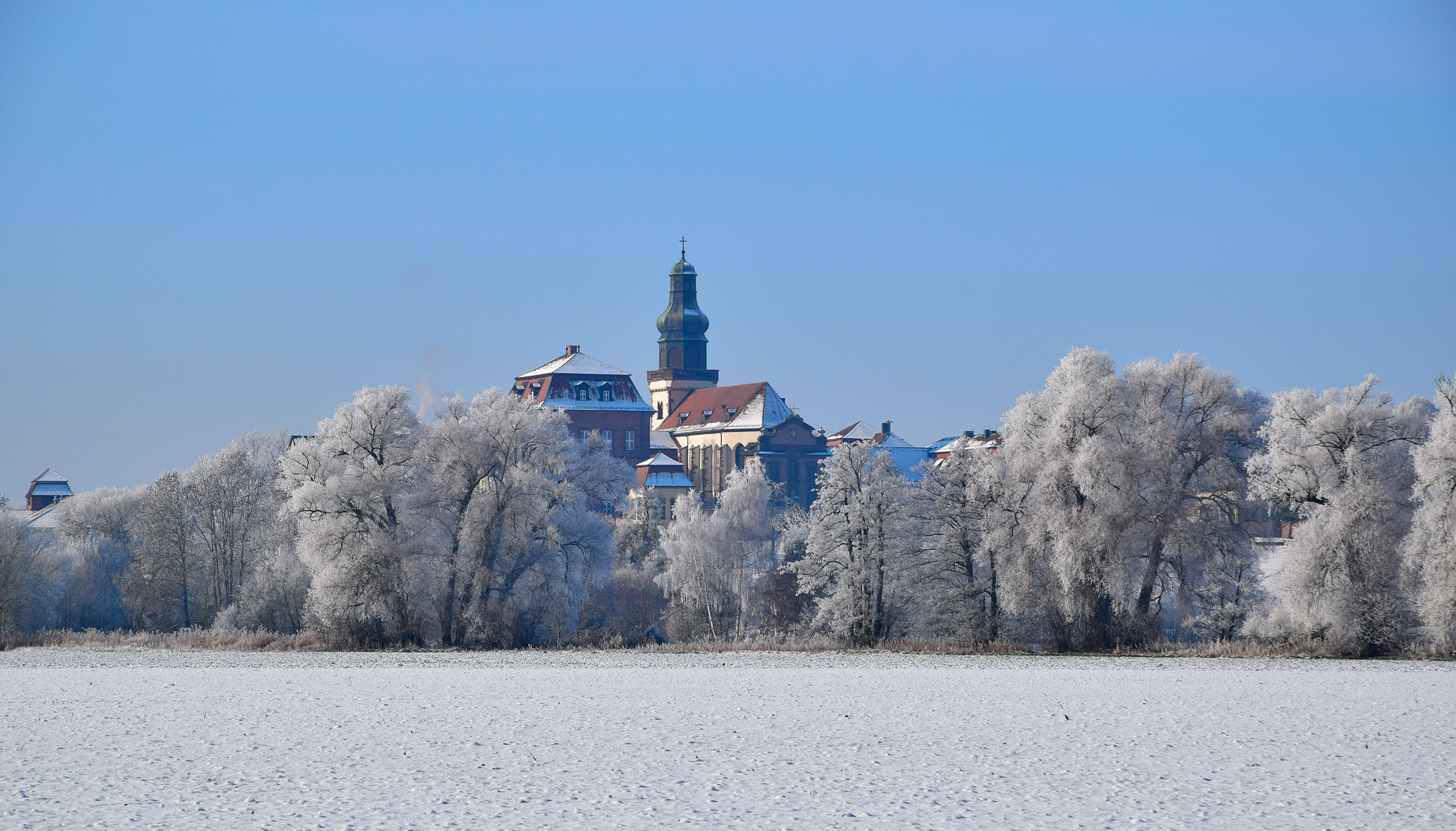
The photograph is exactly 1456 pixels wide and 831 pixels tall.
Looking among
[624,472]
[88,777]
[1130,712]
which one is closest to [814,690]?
[1130,712]

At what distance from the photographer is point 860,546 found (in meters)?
45.4

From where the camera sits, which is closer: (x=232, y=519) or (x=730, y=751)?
(x=730, y=751)

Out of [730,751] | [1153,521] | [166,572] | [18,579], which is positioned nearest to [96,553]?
[166,572]

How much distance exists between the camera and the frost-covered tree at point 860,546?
4509cm

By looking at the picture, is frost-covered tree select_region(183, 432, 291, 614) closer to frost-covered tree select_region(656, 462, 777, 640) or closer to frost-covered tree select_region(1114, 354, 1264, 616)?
frost-covered tree select_region(656, 462, 777, 640)

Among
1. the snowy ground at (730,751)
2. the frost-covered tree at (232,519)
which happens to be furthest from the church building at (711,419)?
the snowy ground at (730,751)

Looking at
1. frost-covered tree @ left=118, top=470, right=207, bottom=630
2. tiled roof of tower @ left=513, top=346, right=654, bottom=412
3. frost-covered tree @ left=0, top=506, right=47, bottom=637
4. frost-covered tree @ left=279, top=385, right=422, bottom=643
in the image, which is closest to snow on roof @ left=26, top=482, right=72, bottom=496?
tiled roof of tower @ left=513, top=346, right=654, bottom=412

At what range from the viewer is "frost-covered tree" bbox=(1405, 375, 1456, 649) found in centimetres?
3800

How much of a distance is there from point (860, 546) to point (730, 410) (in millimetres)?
89921

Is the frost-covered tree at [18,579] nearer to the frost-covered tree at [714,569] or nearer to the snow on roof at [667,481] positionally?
the frost-covered tree at [714,569]

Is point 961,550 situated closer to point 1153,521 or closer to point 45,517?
point 1153,521

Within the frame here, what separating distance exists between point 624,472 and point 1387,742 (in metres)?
32.8

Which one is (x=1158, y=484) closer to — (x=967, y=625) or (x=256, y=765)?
(x=967, y=625)

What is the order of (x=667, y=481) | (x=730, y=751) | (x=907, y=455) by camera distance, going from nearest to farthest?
(x=730, y=751)
(x=667, y=481)
(x=907, y=455)
